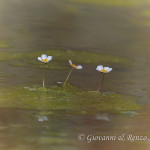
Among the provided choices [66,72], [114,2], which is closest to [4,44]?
[66,72]

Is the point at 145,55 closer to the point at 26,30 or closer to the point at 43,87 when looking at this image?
the point at 26,30

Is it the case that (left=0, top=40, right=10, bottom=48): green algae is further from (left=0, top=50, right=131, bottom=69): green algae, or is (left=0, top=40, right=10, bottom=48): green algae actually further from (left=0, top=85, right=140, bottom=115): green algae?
(left=0, top=85, right=140, bottom=115): green algae

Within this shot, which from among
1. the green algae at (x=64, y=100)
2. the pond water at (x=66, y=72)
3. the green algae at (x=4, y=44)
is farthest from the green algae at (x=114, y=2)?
the green algae at (x=64, y=100)

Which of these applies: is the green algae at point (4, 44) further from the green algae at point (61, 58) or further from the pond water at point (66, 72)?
the green algae at point (61, 58)

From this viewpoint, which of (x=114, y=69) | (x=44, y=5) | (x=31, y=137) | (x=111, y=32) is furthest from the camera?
(x=44, y=5)

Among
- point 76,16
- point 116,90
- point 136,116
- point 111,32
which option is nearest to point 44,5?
point 76,16

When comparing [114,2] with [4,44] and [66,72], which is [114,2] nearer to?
[4,44]

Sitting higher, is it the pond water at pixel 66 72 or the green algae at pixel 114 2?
the green algae at pixel 114 2

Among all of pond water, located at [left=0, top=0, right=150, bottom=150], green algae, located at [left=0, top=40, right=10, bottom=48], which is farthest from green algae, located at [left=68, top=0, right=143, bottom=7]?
green algae, located at [left=0, top=40, right=10, bottom=48]

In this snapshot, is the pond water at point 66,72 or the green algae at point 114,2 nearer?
the pond water at point 66,72
